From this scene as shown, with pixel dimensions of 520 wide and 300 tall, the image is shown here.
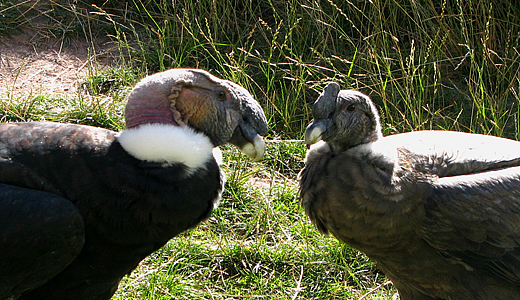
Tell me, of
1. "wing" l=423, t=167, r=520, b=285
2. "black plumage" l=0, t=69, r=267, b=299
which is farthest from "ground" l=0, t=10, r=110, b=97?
"wing" l=423, t=167, r=520, b=285

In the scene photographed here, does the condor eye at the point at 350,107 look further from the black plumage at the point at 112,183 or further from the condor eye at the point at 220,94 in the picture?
the condor eye at the point at 220,94

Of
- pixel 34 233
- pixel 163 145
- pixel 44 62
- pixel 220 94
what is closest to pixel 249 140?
pixel 220 94

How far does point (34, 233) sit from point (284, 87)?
3.27 metres

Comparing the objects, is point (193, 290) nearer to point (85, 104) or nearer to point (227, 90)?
point (227, 90)

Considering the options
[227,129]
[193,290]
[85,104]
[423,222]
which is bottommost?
[193,290]

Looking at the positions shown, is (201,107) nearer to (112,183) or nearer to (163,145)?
(163,145)

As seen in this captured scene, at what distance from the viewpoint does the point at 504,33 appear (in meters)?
5.98

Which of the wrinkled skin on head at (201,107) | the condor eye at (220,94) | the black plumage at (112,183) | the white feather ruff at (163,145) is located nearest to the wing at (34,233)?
the black plumage at (112,183)

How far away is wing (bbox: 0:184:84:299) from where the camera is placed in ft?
9.36

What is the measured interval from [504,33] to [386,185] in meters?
3.21

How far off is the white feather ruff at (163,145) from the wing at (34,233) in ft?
1.29

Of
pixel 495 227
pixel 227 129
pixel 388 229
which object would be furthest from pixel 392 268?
pixel 227 129

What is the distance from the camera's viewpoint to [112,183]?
3008 mm

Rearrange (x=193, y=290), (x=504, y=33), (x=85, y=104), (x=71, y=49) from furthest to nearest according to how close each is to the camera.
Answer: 1. (x=71, y=49)
2. (x=504, y=33)
3. (x=85, y=104)
4. (x=193, y=290)
